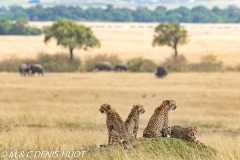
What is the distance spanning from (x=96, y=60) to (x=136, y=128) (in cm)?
5942

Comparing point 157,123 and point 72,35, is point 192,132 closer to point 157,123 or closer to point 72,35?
point 157,123

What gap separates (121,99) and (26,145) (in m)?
22.1

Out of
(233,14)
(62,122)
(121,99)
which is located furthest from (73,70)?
Result: (233,14)

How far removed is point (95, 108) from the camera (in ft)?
94.3

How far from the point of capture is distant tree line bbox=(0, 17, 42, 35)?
122 meters

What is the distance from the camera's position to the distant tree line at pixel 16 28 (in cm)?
12238

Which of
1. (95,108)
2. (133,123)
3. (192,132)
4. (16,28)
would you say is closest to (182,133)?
(192,132)

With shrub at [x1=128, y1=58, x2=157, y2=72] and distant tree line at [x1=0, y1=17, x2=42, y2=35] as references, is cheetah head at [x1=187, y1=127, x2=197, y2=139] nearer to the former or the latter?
shrub at [x1=128, y1=58, x2=157, y2=72]

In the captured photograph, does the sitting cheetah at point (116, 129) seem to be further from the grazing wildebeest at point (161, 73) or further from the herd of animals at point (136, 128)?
the grazing wildebeest at point (161, 73)

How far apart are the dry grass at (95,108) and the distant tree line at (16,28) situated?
72014 mm

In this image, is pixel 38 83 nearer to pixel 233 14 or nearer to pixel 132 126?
pixel 132 126

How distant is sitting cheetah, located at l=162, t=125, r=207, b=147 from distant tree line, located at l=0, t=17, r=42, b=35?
112 metres

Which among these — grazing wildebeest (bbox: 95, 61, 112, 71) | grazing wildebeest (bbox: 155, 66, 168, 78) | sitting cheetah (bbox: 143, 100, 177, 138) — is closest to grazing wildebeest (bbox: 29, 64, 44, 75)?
grazing wildebeest (bbox: 95, 61, 112, 71)

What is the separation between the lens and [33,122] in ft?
72.8
